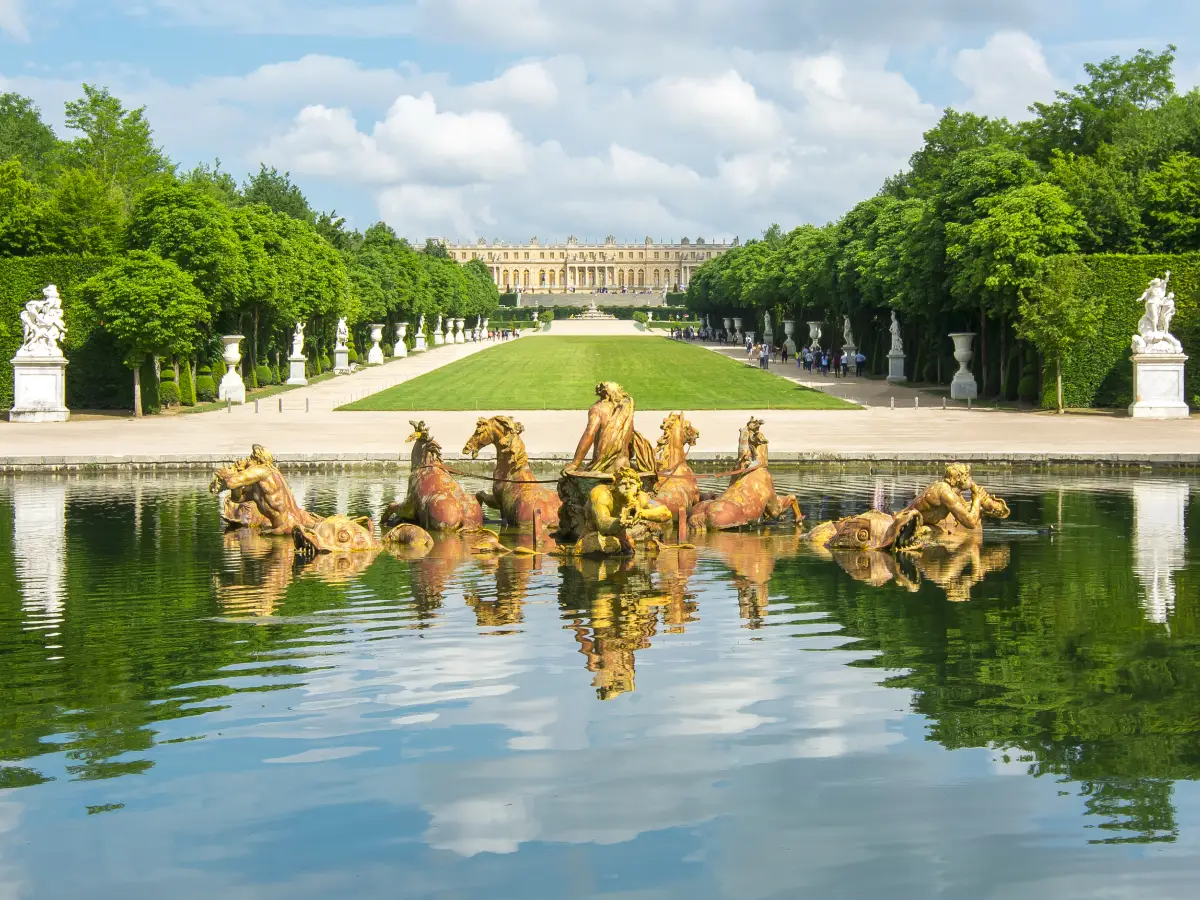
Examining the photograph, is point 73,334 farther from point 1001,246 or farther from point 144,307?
point 1001,246

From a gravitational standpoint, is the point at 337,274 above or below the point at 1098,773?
above

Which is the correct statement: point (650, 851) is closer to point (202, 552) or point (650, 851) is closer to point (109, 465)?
point (202, 552)

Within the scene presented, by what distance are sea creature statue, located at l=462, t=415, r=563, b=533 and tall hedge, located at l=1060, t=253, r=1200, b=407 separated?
84.7 ft

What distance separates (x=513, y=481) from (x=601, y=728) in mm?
8628

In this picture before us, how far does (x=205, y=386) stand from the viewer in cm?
4825

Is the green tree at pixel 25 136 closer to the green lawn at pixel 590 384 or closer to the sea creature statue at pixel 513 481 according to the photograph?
the green lawn at pixel 590 384

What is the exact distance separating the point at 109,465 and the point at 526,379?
108ft

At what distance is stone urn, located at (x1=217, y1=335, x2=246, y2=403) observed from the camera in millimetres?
47438

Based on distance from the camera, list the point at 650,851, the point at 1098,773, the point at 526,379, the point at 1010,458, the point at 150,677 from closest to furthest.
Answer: the point at 650,851
the point at 1098,773
the point at 150,677
the point at 1010,458
the point at 526,379

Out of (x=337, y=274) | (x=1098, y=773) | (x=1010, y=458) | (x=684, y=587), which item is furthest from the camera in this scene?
(x=337, y=274)

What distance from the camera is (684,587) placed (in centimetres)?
1521

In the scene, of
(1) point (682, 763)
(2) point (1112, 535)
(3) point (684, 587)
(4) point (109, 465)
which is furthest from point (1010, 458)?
(1) point (682, 763)

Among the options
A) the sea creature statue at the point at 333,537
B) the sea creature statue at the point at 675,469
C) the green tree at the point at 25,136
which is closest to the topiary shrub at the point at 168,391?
the sea creature statue at the point at 333,537

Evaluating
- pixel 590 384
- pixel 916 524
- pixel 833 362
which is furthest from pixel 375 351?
pixel 916 524
